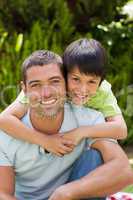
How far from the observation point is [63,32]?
21.3ft

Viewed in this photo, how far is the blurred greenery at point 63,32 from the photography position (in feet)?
20.5

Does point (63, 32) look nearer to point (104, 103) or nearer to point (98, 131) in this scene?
point (104, 103)

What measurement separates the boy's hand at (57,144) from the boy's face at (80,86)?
0.71 feet

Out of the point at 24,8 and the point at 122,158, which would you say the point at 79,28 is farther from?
the point at 122,158

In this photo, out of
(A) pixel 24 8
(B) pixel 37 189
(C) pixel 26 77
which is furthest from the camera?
(A) pixel 24 8

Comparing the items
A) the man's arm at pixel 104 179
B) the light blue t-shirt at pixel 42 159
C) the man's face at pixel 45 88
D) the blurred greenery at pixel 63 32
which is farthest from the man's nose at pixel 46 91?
the blurred greenery at pixel 63 32

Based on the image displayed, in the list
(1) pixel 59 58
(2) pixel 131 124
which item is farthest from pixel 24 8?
(1) pixel 59 58

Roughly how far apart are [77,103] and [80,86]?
4.1 inches

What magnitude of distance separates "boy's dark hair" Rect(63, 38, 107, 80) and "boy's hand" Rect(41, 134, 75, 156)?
358mm

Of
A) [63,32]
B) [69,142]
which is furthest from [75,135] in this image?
[63,32]

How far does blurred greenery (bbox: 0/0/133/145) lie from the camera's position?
6242mm

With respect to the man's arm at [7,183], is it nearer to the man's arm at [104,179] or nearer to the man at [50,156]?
the man at [50,156]

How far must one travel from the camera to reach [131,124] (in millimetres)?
6320

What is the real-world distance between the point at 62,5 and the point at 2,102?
1204mm
